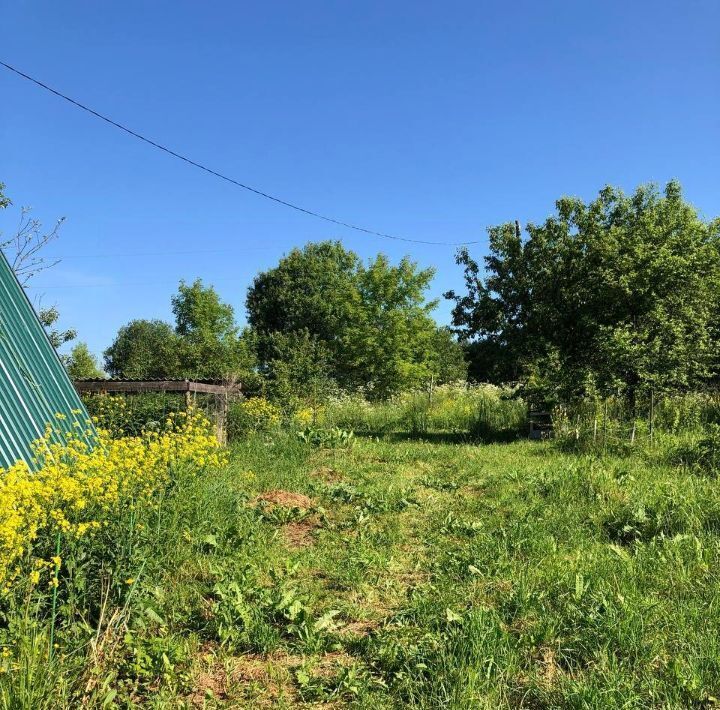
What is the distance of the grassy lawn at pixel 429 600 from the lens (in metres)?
2.96

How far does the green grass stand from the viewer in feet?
9.52

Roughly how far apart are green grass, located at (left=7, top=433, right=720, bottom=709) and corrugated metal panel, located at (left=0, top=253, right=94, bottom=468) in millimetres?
1959

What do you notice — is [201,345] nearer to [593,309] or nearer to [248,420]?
[248,420]

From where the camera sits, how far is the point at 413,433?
14539 mm

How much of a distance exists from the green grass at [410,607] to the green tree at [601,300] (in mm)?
5222

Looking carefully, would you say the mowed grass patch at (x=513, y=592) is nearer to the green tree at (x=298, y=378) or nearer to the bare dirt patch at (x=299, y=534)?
the bare dirt patch at (x=299, y=534)

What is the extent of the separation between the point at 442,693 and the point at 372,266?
93.2 feet

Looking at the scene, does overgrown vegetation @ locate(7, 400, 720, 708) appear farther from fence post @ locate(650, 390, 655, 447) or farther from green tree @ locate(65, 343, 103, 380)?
green tree @ locate(65, 343, 103, 380)

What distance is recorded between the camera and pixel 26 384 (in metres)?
6.65

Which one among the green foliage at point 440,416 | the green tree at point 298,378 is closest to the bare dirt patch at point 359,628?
the green foliage at point 440,416

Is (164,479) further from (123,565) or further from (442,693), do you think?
(442,693)

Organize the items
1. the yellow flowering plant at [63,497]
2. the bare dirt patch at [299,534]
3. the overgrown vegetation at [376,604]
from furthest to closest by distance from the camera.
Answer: the bare dirt patch at [299,534] < the yellow flowering plant at [63,497] < the overgrown vegetation at [376,604]

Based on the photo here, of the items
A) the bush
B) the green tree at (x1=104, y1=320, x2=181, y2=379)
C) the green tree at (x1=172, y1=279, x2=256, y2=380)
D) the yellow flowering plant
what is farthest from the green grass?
the green tree at (x1=104, y1=320, x2=181, y2=379)

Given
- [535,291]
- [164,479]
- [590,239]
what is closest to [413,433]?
[535,291]
